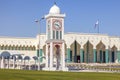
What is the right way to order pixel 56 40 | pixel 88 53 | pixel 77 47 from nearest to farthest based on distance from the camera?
pixel 56 40 → pixel 88 53 → pixel 77 47

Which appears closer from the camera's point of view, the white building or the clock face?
the clock face

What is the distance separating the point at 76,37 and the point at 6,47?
1011 inches

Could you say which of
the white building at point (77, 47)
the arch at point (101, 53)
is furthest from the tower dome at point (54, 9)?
the arch at point (101, 53)

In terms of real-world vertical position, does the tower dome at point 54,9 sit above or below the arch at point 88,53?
above

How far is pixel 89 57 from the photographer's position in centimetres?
12812

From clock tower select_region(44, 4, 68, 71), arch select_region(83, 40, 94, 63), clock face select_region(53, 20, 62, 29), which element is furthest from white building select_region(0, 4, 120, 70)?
clock face select_region(53, 20, 62, 29)

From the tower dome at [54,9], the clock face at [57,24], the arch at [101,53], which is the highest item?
the tower dome at [54,9]

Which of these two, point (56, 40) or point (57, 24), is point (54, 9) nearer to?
point (57, 24)

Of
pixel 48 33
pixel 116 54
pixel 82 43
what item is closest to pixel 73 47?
pixel 82 43

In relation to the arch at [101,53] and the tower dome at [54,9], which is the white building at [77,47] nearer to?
the arch at [101,53]

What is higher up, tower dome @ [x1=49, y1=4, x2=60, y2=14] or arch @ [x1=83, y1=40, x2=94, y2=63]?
tower dome @ [x1=49, y1=4, x2=60, y2=14]

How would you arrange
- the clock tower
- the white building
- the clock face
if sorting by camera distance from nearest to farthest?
the clock tower
the clock face
the white building

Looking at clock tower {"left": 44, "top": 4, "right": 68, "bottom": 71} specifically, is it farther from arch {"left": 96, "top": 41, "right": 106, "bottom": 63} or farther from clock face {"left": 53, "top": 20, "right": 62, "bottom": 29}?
arch {"left": 96, "top": 41, "right": 106, "bottom": 63}

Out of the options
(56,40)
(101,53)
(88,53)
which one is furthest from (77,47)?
(56,40)
